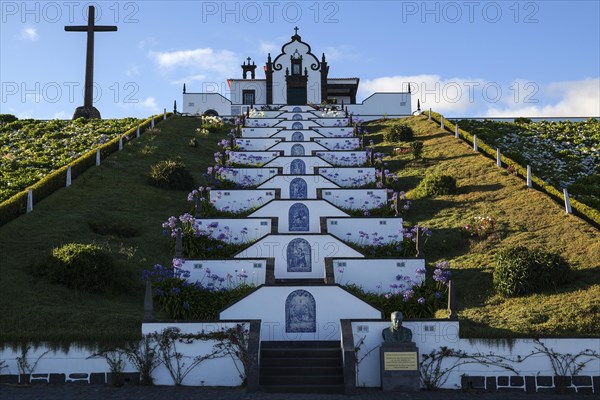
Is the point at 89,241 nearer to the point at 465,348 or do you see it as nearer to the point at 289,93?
the point at 465,348

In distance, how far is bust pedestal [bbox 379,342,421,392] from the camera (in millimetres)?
15297

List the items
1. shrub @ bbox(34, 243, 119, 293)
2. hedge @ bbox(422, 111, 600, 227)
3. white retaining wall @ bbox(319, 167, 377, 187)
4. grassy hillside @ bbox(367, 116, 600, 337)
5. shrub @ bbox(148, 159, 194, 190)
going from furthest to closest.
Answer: white retaining wall @ bbox(319, 167, 377, 187) < shrub @ bbox(148, 159, 194, 190) < hedge @ bbox(422, 111, 600, 227) < shrub @ bbox(34, 243, 119, 293) < grassy hillside @ bbox(367, 116, 600, 337)

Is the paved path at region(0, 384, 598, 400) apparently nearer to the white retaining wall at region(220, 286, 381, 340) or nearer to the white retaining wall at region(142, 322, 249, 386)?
the white retaining wall at region(142, 322, 249, 386)

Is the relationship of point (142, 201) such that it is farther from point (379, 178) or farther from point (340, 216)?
point (379, 178)

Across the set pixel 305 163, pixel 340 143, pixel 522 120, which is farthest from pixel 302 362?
pixel 522 120

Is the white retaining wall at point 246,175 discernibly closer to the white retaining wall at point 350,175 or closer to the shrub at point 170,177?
the shrub at point 170,177

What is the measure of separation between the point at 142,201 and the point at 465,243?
13.7 m

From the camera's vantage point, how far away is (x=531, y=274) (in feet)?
66.4

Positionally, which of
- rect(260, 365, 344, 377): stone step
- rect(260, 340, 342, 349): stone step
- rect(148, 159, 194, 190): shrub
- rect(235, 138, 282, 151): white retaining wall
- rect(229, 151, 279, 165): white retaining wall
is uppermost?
rect(235, 138, 282, 151): white retaining wall

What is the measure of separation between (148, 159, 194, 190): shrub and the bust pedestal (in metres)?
19.1

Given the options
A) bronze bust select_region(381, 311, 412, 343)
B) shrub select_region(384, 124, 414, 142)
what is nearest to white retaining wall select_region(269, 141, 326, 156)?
shrub select_region(384, 124, 414, 142)

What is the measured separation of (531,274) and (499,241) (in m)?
4.57

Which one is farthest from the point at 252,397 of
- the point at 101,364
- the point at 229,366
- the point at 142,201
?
the point at 142,201

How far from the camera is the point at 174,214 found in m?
28.4
